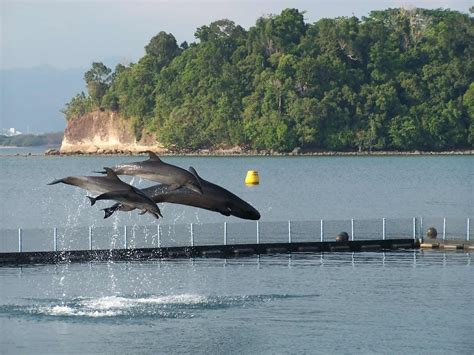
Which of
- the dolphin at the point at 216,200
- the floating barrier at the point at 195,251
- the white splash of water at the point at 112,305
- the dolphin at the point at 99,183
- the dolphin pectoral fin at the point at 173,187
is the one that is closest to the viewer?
the dolphin pectoral fin at the point at 173,187

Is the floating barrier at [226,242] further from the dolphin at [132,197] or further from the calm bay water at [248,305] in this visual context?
the dolphin at [132,197]

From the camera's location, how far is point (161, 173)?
42.6m

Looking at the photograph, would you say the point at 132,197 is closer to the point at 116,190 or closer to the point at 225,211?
the point at 116,190

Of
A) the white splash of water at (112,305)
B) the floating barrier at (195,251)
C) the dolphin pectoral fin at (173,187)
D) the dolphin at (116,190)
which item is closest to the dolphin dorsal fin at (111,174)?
the dolphin at (116,190)

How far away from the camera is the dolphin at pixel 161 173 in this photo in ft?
139

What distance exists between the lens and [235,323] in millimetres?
54812

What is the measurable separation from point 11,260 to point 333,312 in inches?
820

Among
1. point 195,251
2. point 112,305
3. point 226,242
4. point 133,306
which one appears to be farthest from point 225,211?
point 226,242

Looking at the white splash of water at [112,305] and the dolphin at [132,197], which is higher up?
the dolphin at [132,197]

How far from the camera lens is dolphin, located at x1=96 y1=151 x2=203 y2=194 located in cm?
4234

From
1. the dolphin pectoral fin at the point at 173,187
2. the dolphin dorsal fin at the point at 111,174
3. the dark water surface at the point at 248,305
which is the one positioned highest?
the dolphin dorsal fin at the point at 111,174

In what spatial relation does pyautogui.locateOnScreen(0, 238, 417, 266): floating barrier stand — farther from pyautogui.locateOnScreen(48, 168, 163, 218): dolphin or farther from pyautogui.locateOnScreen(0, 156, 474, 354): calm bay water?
pyautogui.locateOnScreen(48, 168, 163, 218): dolphin

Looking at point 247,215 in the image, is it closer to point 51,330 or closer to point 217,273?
point 51,330

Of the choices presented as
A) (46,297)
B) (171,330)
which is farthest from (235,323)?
(46,297)
